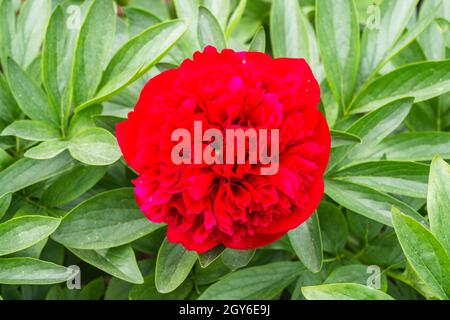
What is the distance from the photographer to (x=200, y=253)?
91 centimetres

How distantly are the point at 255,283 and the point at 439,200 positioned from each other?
1.32ft

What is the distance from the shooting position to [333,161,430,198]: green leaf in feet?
3.31

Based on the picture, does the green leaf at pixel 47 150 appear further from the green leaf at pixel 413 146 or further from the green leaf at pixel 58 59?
the green leaf at pixel 413 146

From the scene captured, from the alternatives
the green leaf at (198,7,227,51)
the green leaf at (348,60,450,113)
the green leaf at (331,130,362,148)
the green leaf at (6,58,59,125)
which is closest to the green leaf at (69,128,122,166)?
the green leaf at (6,58,59,125)

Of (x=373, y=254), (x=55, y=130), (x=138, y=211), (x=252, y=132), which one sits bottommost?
(x=373, y=254)

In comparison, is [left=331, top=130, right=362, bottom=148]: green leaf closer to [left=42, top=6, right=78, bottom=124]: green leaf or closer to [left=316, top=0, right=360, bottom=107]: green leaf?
[left=316, top=0, right=360, bottom=107]: green leaf

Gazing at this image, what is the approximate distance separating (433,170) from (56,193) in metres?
0.63

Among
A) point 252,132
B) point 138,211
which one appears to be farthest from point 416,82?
point 138,211

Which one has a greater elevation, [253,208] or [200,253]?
[253,208]

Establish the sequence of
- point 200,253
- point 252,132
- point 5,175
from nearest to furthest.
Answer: point 252,132 < point 200,253 < point 5,175

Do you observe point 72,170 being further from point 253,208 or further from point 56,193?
point 253,208

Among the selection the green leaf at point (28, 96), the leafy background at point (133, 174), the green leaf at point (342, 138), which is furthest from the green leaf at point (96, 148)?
the green leaf at point (342, 138)

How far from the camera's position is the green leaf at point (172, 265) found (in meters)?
0.98

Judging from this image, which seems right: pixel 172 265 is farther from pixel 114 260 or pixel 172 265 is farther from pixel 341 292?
pixel 341 292
